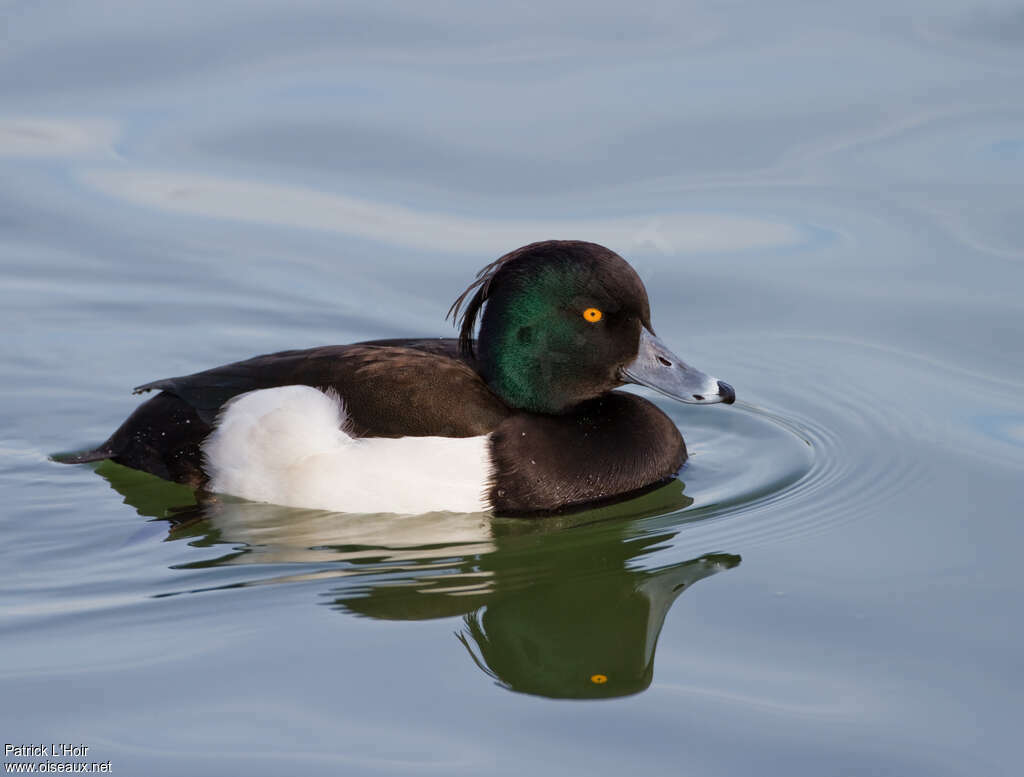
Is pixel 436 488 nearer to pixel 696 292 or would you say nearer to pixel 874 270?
pixel 696 292

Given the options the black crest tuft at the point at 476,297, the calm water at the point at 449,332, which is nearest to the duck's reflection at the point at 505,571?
the calm water at the point at 449,332

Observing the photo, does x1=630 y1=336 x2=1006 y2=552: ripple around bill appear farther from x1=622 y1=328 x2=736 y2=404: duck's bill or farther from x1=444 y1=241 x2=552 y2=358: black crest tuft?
x1=444 y1=241 x2=552 y2=358: black crest tuft

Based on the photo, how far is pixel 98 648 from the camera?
5020 millimetres

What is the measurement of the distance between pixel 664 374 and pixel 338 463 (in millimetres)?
1379

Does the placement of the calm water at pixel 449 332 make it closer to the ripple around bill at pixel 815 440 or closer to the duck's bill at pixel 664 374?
the ripple around bill at pixel 815 440

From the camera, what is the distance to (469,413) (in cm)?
600

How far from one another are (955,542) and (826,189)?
3.65m

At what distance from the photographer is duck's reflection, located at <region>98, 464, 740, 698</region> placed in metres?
5.08

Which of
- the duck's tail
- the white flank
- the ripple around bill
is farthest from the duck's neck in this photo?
the duck's tail

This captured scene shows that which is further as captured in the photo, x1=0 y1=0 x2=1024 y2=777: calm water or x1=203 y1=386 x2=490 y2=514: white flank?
x1=203 y1=386 x2=490 y2=514: white flank

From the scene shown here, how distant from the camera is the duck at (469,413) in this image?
19.5ft

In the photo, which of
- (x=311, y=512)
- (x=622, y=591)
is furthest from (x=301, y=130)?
(x=622, y=591)

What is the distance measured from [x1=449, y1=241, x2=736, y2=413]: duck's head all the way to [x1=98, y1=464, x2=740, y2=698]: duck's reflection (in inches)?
19.1

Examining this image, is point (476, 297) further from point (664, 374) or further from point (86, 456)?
point (86, 456)
